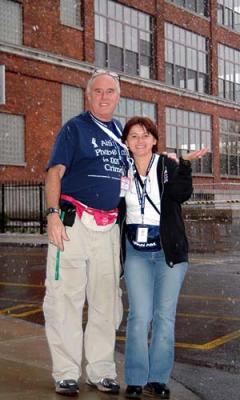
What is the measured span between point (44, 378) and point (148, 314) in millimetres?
1029

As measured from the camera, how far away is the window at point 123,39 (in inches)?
1225

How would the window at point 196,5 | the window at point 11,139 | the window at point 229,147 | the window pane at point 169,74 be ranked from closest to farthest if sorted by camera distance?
the window at point 11,139 → the window pane at point 169,74 → the window at point 196,5 → the window at point 229,147

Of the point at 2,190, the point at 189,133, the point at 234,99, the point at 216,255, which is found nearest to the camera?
the point at 216,255

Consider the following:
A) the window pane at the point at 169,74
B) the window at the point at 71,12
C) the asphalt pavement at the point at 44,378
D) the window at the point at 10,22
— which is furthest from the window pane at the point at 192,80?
the asphalt pavement at the point at 44,378

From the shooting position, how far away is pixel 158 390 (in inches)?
173

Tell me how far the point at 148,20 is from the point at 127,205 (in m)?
31.6

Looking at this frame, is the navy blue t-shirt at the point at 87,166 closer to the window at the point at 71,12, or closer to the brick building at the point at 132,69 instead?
the brick building at the point at 132,69

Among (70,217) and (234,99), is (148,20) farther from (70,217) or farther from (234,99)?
(70,217)

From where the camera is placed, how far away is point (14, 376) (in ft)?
15.9

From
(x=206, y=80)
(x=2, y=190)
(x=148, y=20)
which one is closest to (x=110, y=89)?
(x=2, y=190)

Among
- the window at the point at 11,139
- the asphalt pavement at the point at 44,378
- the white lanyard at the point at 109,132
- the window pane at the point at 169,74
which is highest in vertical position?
the window pane at the point at 169,74

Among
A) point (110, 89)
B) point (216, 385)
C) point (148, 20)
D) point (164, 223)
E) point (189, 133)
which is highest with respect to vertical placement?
point (148, 20)

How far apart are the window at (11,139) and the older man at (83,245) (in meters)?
21.4

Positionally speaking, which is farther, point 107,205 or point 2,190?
point 2,190
